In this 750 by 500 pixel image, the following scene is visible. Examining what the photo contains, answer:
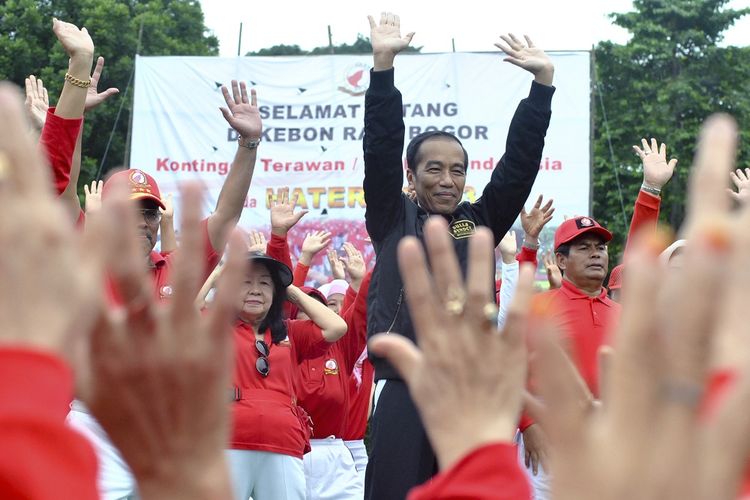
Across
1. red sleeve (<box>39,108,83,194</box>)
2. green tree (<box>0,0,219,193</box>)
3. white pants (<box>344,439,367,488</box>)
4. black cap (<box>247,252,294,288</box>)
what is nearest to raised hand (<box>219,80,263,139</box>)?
red sleeve (<box>39,108,83,194</box>)

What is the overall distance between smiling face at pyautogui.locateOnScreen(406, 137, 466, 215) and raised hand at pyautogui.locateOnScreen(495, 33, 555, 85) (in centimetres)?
43

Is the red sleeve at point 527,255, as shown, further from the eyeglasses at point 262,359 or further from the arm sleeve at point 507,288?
the eyeglasses at point 262,359

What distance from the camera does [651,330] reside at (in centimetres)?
90

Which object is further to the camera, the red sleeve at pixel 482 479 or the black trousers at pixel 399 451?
the black trousers at pixel 399 451

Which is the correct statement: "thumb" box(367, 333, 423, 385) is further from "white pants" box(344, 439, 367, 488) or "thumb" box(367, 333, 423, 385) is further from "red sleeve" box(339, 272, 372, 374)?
"white pants" box(344, 439, 367, 488)

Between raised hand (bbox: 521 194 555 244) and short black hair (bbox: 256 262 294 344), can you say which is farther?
raised hand (bbox: 521 194 555 244)


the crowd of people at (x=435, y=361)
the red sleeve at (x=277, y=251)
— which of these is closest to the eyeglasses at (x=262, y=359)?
the red sleeve at (x=277, y=251)

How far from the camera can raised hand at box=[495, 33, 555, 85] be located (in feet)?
15.0

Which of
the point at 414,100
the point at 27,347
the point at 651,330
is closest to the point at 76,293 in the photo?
the point at 27,347

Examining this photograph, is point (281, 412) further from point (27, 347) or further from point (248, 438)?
point (27, 347)

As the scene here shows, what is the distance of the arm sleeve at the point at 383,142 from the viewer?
4199 millimetres

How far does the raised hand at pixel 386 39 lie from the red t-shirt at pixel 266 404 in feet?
5.98

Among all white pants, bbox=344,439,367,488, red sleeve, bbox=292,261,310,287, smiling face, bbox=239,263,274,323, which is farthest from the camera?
white pants, bbox=344,439,367,488

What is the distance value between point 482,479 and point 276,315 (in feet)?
15.2
